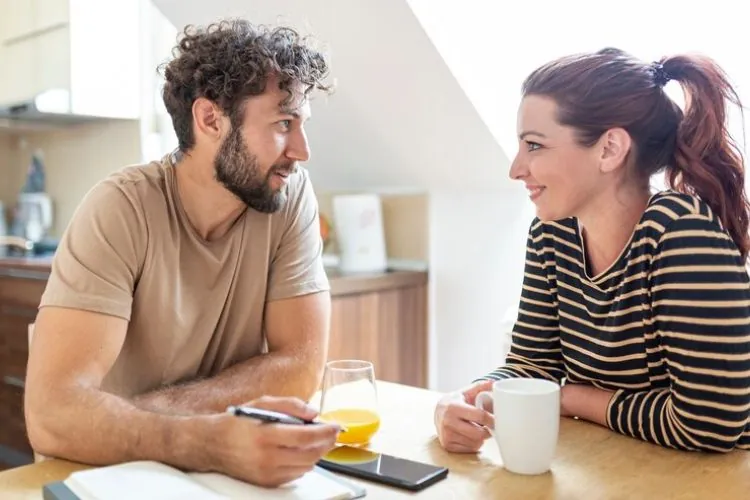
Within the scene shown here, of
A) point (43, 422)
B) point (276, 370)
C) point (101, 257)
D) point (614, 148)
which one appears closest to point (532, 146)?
point (614, 148)

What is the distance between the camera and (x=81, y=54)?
290 cm

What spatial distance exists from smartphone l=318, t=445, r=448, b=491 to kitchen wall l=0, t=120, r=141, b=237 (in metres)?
2.30

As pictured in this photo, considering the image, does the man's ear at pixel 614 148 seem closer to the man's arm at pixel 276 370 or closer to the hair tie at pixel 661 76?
the hair tie at pixel 661 76

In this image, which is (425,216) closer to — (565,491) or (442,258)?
(442,258)

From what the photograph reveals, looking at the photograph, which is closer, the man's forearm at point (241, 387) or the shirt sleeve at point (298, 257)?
the man's forearm at point (241, 387)

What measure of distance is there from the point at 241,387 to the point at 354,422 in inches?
12.0

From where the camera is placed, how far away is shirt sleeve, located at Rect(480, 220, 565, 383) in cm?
134

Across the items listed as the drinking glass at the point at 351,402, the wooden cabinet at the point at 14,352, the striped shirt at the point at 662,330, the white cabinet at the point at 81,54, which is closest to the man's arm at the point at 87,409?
the drinking glass at the point at 351,402

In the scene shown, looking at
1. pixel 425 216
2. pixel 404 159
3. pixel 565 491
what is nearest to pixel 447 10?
pixel 404 159

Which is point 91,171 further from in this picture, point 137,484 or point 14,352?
point 137,484

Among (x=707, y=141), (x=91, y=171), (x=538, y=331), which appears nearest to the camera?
(x=707, y=141)

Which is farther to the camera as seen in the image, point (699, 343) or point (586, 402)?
point (586, 402)

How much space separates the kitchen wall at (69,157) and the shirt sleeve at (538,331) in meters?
2.10

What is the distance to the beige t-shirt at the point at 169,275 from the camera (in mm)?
1270
